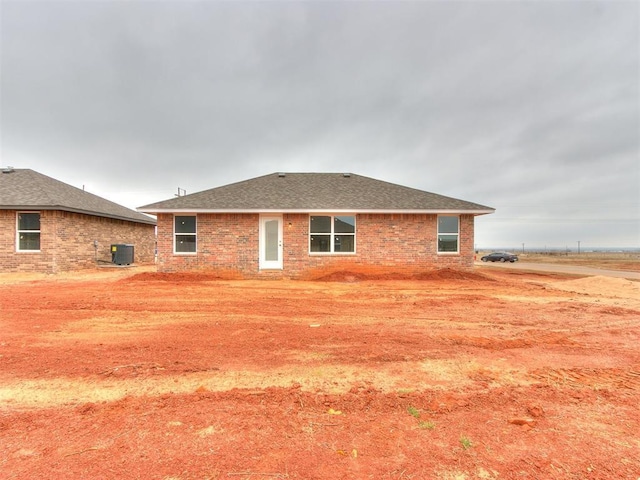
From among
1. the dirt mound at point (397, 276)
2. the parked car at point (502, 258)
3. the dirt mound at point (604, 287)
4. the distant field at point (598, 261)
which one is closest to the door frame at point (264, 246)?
the dirt mound at point (397, 276)

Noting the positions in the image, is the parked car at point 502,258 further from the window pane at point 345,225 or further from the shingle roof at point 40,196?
the shingle roof at point 40,196

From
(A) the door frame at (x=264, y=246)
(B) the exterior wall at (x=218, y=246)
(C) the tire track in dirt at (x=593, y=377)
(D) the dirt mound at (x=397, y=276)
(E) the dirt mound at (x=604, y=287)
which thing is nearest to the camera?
(C) the tire track in dirt at (x=593, y=377)

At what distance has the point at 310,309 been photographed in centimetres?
723

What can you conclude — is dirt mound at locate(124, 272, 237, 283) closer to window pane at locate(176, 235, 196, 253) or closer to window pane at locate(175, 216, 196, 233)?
window pane at locate(176, 235, 196, 253)

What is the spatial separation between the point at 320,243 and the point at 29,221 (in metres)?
13.1

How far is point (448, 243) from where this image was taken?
13570 mm

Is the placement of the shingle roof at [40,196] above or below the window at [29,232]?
above

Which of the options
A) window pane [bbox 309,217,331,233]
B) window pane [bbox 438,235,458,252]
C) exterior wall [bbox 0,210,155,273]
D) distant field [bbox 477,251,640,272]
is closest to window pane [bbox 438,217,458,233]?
window pane [bbox 438,235,458,252]

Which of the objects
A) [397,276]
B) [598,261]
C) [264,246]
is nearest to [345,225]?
[397,276]

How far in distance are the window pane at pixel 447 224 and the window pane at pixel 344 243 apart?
158 inches

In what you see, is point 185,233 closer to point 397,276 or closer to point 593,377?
point 397,276

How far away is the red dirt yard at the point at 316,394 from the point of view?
2266 mm

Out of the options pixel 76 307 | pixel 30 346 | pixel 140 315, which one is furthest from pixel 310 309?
pixel 76 307

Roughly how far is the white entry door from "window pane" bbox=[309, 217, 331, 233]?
147cm
